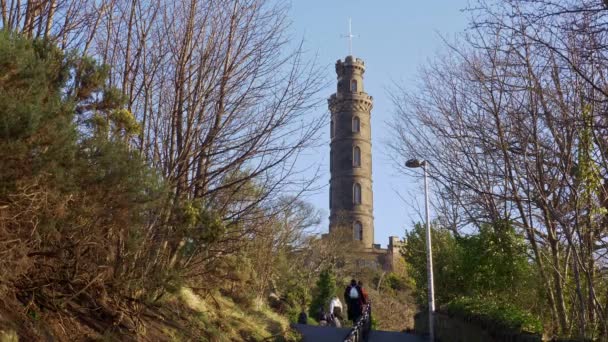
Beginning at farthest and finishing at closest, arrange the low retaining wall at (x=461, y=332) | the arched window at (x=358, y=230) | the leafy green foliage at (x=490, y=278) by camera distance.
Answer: the arched window at (x=358, y=230), the leafy green foliage at (x=490, y=278), the low retaining wall at (x=461, y=332)

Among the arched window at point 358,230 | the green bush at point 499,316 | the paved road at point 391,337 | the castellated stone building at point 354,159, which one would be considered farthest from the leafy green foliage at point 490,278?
the castellated stone building at point 354,159

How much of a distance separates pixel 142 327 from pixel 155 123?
3.56m

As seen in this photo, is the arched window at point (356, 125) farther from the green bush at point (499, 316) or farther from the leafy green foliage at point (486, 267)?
the green bush at point (499, 316)

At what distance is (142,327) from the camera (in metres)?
10.1

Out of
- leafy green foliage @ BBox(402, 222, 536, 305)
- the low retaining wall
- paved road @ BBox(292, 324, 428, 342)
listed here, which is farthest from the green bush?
paved road @ BBox(292, 324, 428, 342)

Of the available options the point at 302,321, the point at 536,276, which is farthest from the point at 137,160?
the point at 302,321

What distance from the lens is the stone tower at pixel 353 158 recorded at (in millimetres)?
74625

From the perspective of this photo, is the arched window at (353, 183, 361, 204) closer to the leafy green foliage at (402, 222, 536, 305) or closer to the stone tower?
the stone tower

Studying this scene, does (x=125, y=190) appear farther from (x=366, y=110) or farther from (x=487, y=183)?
(x=366, y=110)

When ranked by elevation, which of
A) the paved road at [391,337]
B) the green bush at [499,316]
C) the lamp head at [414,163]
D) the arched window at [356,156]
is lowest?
the paved road at [391,337]

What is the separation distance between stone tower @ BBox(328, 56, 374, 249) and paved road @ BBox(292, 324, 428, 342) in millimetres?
53499

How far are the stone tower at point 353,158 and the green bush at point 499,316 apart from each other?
5629cm

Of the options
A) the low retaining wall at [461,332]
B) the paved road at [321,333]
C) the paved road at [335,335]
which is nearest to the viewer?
the low retaining wall at [461,332]

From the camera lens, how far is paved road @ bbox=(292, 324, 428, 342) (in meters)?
17.8
